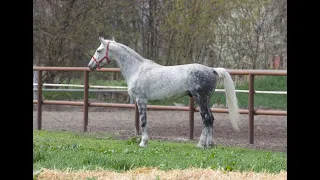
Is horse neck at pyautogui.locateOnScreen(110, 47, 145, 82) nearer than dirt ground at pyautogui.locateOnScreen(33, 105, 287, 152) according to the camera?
Yes

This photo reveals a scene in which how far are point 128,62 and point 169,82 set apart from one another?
71cm

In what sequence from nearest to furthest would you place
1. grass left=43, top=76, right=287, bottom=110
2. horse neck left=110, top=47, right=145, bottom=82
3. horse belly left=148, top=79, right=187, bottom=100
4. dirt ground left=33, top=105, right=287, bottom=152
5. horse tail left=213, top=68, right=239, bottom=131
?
horse tail left=213, top=68, right=239, bottom=131 < horse belly left=148, top=79, right=187, bottom=100 < horse neck left=110, top=47, right=145, bottom=82 < dirt ground left=33, top=105, right=287, bottom=152 < grass left=43, top=76, right=287, bottom=110

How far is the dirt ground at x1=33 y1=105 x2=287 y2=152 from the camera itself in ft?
33.1

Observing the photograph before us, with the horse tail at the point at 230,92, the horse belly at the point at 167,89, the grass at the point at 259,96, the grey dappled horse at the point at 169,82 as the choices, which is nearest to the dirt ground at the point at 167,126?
the grass at the point at 259,96

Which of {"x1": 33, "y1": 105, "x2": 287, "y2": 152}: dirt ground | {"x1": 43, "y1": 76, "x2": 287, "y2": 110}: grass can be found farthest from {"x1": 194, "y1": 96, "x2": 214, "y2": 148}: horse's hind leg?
{"x1": 43, "y1": 76, "x2": 287, "y2": 110}: grass

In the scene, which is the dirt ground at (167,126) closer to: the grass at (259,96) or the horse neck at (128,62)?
the grass at (259,96)

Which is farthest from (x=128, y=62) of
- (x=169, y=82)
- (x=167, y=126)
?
(x=167, y=126)

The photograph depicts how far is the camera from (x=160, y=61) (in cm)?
1788

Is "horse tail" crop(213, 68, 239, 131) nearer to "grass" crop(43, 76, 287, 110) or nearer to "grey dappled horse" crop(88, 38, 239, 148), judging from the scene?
"grey dappled horse" crop(88, 38, 239, 148)

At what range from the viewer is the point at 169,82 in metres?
8.52

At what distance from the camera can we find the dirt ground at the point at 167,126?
1008 centimetres

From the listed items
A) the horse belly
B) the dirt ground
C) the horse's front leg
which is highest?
the horse belly

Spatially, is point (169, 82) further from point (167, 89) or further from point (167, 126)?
point (167, 126)

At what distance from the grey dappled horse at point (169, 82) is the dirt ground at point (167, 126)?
1.00 metres
